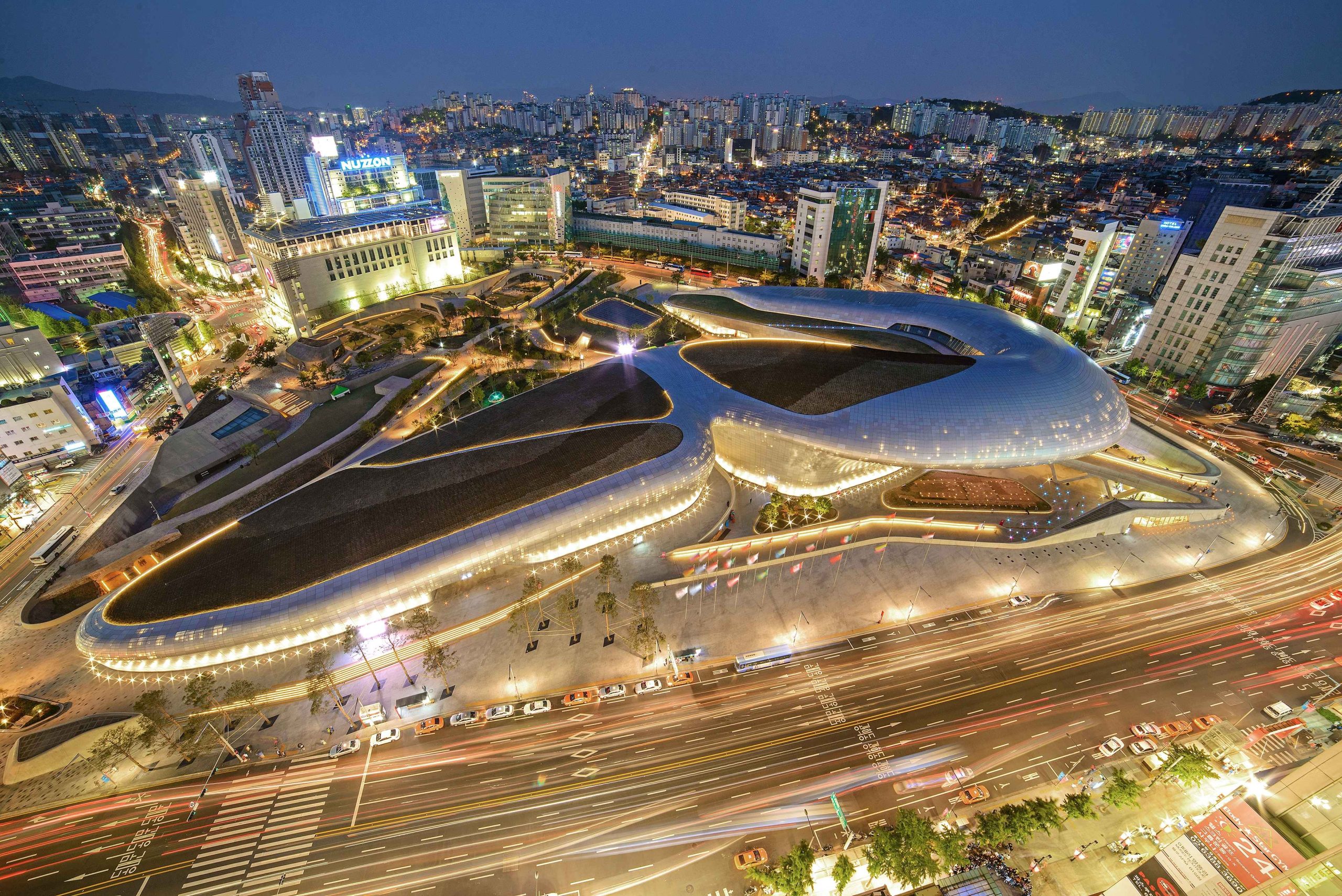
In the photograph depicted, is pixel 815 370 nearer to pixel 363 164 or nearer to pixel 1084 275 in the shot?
pixel 1084 275

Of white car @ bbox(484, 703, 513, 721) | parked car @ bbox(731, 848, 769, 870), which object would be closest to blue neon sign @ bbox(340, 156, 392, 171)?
white car @ bbox(484, 703, 513, 721)

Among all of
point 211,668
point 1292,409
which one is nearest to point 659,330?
point 211,668

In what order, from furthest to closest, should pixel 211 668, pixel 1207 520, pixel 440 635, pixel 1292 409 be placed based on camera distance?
pixel 1292 409 < pixel 1207 520 < pixel 440 635 < pixel 211 668

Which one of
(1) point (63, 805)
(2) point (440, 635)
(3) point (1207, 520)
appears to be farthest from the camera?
(3) point (1207, 520)

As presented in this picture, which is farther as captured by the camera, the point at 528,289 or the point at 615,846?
the point at 528,289

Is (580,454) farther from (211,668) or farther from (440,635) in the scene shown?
(211,668)

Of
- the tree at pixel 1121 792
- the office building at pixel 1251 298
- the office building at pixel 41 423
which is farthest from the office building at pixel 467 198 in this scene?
the tree at pixel 1121 792

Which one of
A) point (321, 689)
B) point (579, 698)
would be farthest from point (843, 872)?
point (321, 689)

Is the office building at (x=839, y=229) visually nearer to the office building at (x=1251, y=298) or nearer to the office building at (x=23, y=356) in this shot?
the office building at (x=1251, y=298)
